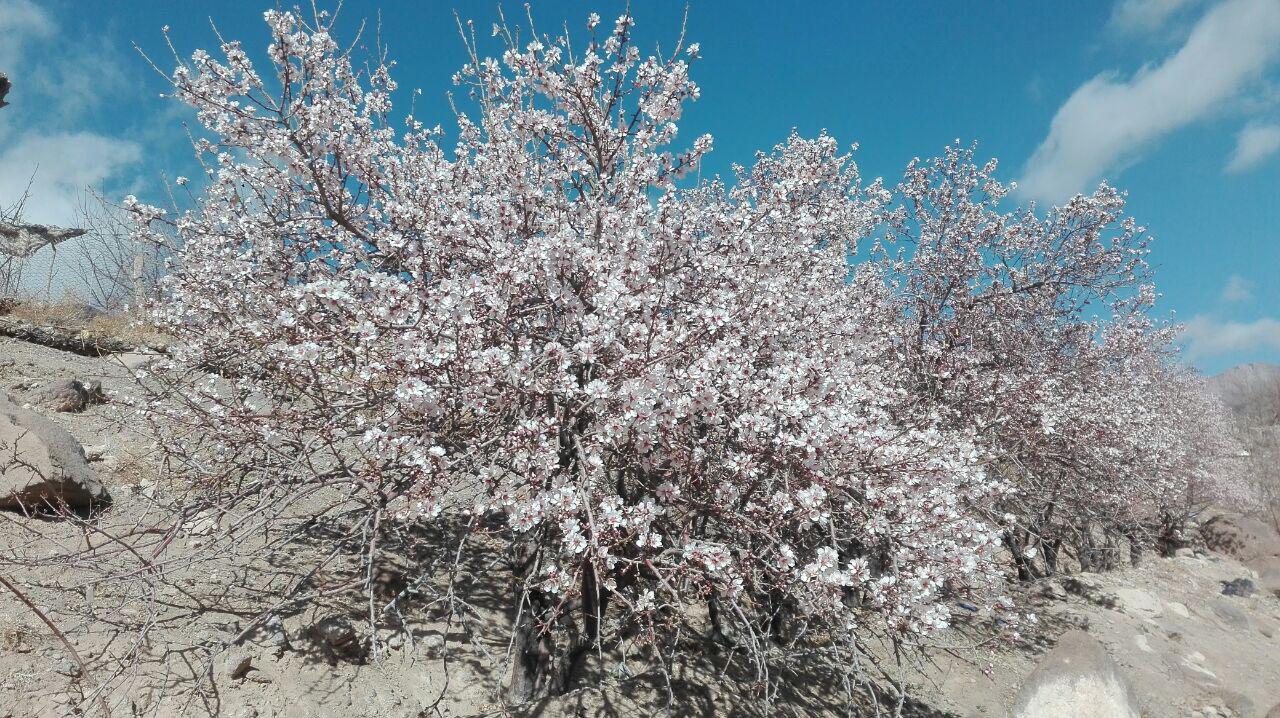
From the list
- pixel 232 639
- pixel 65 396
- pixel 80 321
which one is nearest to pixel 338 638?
pixel 232 639

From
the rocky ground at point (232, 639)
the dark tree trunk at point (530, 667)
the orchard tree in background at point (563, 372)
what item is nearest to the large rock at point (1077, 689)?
the rocky ground at point (232, 639)

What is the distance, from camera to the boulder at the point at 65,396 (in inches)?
297

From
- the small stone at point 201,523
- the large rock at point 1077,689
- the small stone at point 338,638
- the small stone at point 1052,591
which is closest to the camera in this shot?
the small stone at point 338,638

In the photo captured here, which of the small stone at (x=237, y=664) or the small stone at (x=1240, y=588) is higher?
the small stone at (x=1240, y=588)

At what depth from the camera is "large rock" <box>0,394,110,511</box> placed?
538cm

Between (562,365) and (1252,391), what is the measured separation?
192ft

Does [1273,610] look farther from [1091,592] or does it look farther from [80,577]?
[80,577]

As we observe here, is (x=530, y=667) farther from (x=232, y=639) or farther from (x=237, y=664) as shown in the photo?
(x=232, y=639)

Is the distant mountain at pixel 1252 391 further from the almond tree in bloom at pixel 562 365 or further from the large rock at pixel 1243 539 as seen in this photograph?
the almond tree in bloom at pixel 562 365

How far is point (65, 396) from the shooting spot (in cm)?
764

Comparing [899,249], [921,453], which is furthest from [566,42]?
[899,249]

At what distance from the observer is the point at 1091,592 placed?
12938 millimetres

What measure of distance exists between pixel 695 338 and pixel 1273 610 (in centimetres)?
1860

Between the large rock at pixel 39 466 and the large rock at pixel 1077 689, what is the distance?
9.92 meters
